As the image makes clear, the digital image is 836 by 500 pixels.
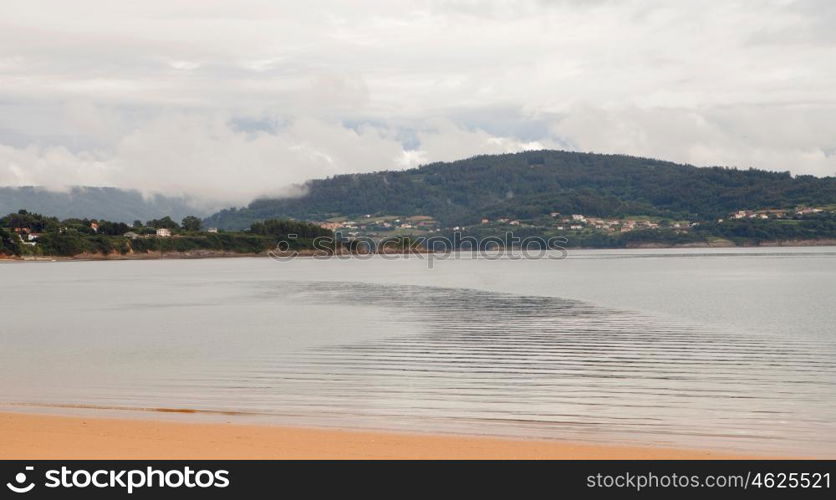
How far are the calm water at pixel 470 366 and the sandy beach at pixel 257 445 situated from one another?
0.96 metres

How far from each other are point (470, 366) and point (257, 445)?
973 centimetres

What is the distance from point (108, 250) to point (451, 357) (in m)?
150

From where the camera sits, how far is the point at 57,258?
155125 mm

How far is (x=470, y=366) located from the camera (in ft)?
66.0

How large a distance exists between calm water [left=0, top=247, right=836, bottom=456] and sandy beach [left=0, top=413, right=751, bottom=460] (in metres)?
0.96

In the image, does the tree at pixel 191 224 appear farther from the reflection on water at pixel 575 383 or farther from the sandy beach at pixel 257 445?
the sandy beach at pixel 257 445

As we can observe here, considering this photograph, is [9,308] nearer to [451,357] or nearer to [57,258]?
[451,357]

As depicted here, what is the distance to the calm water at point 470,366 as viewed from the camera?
13.5 meters

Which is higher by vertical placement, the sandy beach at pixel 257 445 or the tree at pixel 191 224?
the tree at pixel 191 224

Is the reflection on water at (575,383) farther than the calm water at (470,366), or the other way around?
the calm water at (470,366)

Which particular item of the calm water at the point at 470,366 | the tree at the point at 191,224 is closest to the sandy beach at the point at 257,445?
the calm water at the point at 470,366
